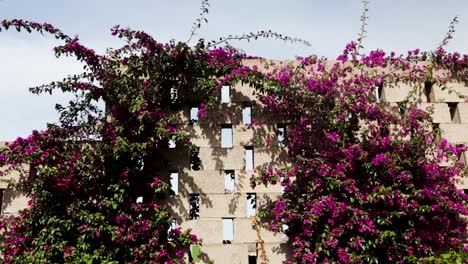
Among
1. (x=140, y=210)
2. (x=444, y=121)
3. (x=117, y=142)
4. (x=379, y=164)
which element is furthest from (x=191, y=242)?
(x=444, y=121)

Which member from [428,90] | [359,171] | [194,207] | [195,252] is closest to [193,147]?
[194,207]

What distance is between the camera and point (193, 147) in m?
6.18

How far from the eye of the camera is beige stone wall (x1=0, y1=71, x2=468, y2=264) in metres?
6.02

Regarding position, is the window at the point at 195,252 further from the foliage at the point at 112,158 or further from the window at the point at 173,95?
the window at the point at 173,95

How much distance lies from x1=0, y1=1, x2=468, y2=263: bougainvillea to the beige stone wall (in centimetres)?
17

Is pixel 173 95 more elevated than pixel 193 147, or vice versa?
pixel 173 95

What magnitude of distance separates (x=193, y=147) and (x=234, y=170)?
66cm

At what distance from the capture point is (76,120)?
6332 millimetres

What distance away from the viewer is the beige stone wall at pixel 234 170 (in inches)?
237

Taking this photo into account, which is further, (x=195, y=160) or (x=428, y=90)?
(x=428, y=90)

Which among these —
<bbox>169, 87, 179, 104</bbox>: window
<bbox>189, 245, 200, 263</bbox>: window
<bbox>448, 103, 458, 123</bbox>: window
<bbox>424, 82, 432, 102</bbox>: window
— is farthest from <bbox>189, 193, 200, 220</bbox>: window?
<bbox>448, 103, 458, 123</bbox>: window

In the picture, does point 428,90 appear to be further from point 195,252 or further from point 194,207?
point 195,252

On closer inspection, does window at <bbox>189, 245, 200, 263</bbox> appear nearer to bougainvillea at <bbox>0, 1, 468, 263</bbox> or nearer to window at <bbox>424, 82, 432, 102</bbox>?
bougainvillea at <bbox>0, 1, 468, 263</bbox>

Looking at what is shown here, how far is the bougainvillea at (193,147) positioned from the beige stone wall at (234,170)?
0.54 ft
